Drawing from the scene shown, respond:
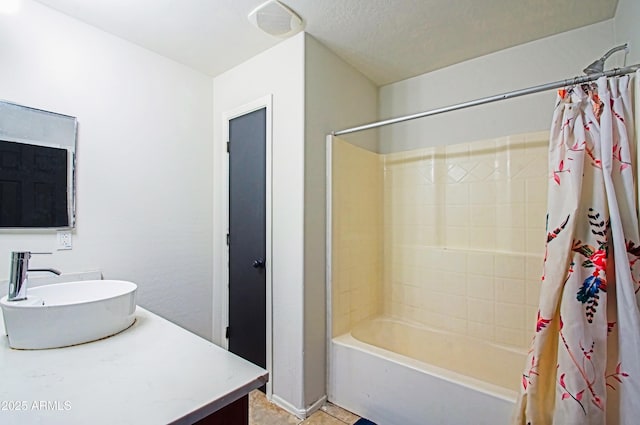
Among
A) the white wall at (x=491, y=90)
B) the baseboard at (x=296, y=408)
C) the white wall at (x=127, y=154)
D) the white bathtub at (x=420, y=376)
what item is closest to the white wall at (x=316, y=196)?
the baseboard at (x=296, y=408)

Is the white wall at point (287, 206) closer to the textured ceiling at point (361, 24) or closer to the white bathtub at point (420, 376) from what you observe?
the textured ceiling at point (361, 24)

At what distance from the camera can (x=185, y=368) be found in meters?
0.89

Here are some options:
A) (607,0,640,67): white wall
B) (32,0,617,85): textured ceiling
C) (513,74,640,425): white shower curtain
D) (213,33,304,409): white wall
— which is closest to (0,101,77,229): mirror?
(32,0,617,85): textured ceiling

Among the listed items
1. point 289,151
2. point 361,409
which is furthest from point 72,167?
point 361,409

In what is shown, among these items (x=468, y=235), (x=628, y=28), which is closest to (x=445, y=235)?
(x=468, y=235)

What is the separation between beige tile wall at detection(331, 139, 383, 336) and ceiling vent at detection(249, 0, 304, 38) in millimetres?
742

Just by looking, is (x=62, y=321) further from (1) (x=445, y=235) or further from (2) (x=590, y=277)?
(1) (x=445, y=235)

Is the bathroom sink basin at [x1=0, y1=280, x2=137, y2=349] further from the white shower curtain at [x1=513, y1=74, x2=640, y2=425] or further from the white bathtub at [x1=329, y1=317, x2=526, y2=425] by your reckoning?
the white shower curtain at [x1=513, y1=74, x2=640, y2=425]

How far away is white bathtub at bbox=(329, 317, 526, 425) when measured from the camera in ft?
4.86

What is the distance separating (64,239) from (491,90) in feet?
9.63

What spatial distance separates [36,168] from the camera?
66.1 inches

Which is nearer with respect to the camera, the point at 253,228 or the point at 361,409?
the point at 361,409

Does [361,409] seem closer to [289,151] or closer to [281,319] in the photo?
[281,319]

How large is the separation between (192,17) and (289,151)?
97 centimetres
